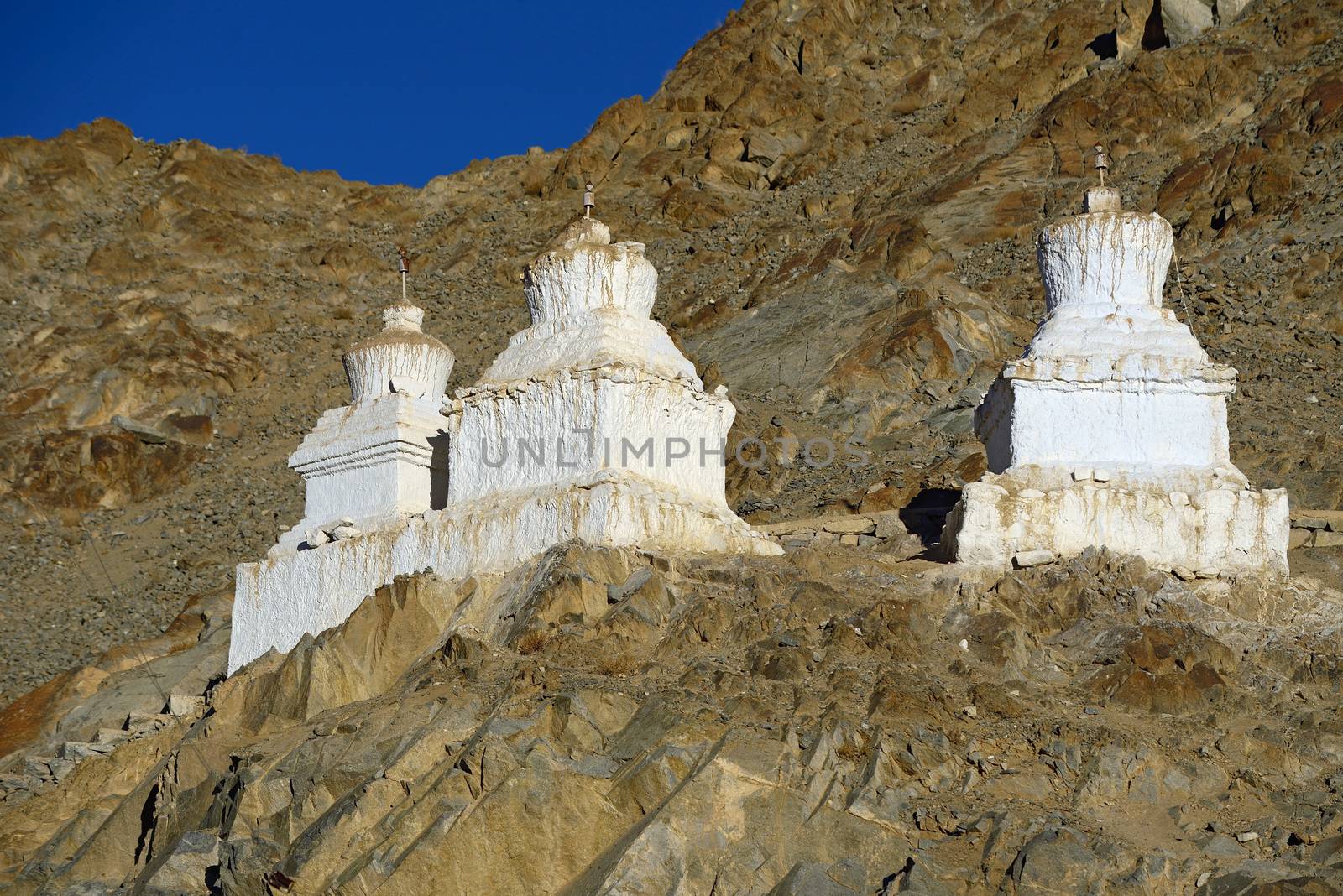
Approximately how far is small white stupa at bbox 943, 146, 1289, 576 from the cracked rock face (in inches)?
20.8

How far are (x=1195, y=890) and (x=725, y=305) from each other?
31.0m

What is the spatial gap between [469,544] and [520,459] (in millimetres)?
1138

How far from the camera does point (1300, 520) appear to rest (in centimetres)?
2502

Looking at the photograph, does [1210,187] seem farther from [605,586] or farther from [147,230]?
[147,230]

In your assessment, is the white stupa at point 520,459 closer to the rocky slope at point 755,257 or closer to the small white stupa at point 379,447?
the small white stupa at point 379,447

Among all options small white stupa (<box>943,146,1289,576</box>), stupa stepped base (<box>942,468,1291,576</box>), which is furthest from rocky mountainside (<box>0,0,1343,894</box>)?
small white stupa (<box>943,146,1289,576</box>)

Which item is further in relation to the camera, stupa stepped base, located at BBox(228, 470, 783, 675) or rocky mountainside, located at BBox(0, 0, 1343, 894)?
stupa stepped base, located at BBox(228, 470, 783, 675)

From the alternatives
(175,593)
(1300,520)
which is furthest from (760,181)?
(1300,520)

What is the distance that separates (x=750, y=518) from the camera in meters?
31.0

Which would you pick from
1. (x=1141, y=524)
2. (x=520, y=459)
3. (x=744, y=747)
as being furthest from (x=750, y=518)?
(x=744, y=747)

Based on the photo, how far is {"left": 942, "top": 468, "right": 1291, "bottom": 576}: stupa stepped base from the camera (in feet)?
65.2

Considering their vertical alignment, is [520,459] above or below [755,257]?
below

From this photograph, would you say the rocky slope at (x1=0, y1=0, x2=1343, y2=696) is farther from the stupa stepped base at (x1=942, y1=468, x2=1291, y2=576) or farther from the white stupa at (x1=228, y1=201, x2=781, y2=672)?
the white stupa at (x1=228, y1=201, x2=781, y2=672)

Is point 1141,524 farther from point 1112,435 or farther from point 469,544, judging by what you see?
point 469,544
